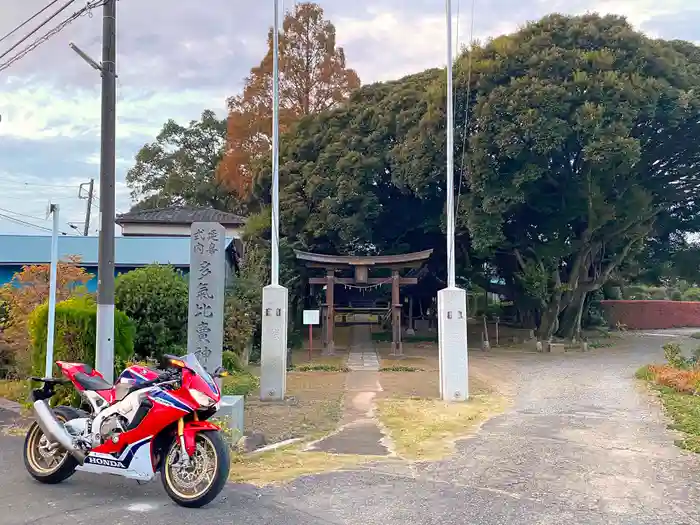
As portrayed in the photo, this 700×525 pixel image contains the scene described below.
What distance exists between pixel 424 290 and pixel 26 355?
19.7m

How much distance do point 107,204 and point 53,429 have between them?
320 centimetres

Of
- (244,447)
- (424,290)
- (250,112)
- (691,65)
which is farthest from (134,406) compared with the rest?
(250,112)

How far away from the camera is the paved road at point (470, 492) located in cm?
495

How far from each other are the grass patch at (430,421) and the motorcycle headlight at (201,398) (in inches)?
109

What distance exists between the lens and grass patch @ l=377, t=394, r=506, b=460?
24.6 ft

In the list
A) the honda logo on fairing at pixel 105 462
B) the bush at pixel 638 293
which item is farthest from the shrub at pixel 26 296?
the bush at pixel 638 293

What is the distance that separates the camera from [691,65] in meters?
19.9

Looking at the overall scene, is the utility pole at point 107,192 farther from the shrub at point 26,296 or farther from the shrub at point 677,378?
the shrub at point 677,378

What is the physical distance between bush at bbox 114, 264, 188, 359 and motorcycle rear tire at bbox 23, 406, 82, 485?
545cm

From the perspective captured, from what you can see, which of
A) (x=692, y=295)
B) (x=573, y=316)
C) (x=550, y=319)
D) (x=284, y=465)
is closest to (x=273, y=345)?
(x=284, y=465)

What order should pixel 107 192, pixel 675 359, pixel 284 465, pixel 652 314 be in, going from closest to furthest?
pixel 284 465, pixel 107 192, pixel 675 359, pixel 652 314

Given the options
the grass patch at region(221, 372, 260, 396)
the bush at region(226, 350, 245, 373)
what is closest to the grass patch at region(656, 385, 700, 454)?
the grass patch at region(221, 372, 260, 396)

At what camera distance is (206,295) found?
860 centimetres

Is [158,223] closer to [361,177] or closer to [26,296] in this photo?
[361,177]
